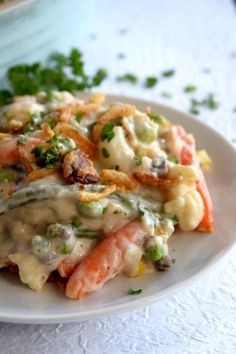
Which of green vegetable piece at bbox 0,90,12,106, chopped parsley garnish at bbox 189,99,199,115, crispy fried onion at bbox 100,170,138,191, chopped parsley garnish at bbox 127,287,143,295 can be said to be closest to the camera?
chopped parsley garnish at bbox 127,287,143,295

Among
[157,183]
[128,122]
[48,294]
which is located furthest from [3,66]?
[48,294]

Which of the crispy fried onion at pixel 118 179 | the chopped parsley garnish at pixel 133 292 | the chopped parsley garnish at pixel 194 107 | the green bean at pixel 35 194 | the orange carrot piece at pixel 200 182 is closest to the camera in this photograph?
the chopped parsley garnish at pixel 133 292

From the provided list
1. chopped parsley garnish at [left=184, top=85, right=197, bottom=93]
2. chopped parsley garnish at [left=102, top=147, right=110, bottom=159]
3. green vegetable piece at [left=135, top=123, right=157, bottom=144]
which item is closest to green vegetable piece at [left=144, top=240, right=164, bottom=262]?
chopped parsley garnish at [left=102, top=147, right=110, bottom=159]

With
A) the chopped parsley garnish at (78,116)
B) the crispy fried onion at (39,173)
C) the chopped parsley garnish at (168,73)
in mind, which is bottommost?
the chopped parsley garnish at (168,73)

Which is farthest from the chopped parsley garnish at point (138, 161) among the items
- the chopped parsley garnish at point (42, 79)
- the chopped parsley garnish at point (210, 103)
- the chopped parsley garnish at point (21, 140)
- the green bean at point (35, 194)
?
the chopped parsley garnish at point (210, 103)

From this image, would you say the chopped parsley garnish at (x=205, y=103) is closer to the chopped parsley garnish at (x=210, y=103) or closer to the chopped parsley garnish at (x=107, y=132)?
the chopped parsley garnish at (x=210, y=103)

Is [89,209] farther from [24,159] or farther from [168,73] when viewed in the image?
[168,73]

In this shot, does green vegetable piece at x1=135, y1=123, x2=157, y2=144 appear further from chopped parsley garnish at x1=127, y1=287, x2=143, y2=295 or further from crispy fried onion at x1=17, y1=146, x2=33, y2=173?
chopped parsley garnish at x1=127, y1=287, x2=143, y2=295
